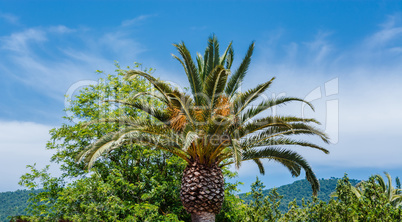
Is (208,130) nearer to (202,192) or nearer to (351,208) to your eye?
(202,192)

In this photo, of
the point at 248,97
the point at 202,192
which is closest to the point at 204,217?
the point at 202,192

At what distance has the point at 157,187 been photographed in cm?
1561

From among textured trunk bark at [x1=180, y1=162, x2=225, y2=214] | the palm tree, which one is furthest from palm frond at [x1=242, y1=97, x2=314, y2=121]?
textured trunk bark at [x1=180, y1=162, x2=225, y2=214]

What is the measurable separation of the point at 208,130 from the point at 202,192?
99.6 inches

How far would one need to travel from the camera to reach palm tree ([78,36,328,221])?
39.3ft

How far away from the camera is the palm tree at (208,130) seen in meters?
12.0

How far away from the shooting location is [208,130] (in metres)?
11.9

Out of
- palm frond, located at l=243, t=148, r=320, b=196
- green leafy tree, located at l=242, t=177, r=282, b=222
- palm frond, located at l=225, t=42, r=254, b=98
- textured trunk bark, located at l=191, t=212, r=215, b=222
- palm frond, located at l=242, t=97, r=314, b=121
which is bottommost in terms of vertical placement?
textured trunk bark, located at l=191, t=212, r=215, b=222

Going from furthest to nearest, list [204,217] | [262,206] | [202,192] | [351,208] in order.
Result: 1. [204,217]
2. [202,192]
3. [262,206]
4. [351,208]

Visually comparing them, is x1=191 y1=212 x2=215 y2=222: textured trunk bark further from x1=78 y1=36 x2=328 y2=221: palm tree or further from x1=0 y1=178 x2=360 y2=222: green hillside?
x1=0 y1=178 x2=360 y2=222: green hillside

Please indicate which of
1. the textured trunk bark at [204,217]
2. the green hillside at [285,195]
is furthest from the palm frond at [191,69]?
the green hillside at [285,195]

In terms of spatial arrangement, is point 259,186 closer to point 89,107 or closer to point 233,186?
point 233,186

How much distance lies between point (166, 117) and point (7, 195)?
58.5m

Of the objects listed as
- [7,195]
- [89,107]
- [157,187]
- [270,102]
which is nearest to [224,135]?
[270,102]
